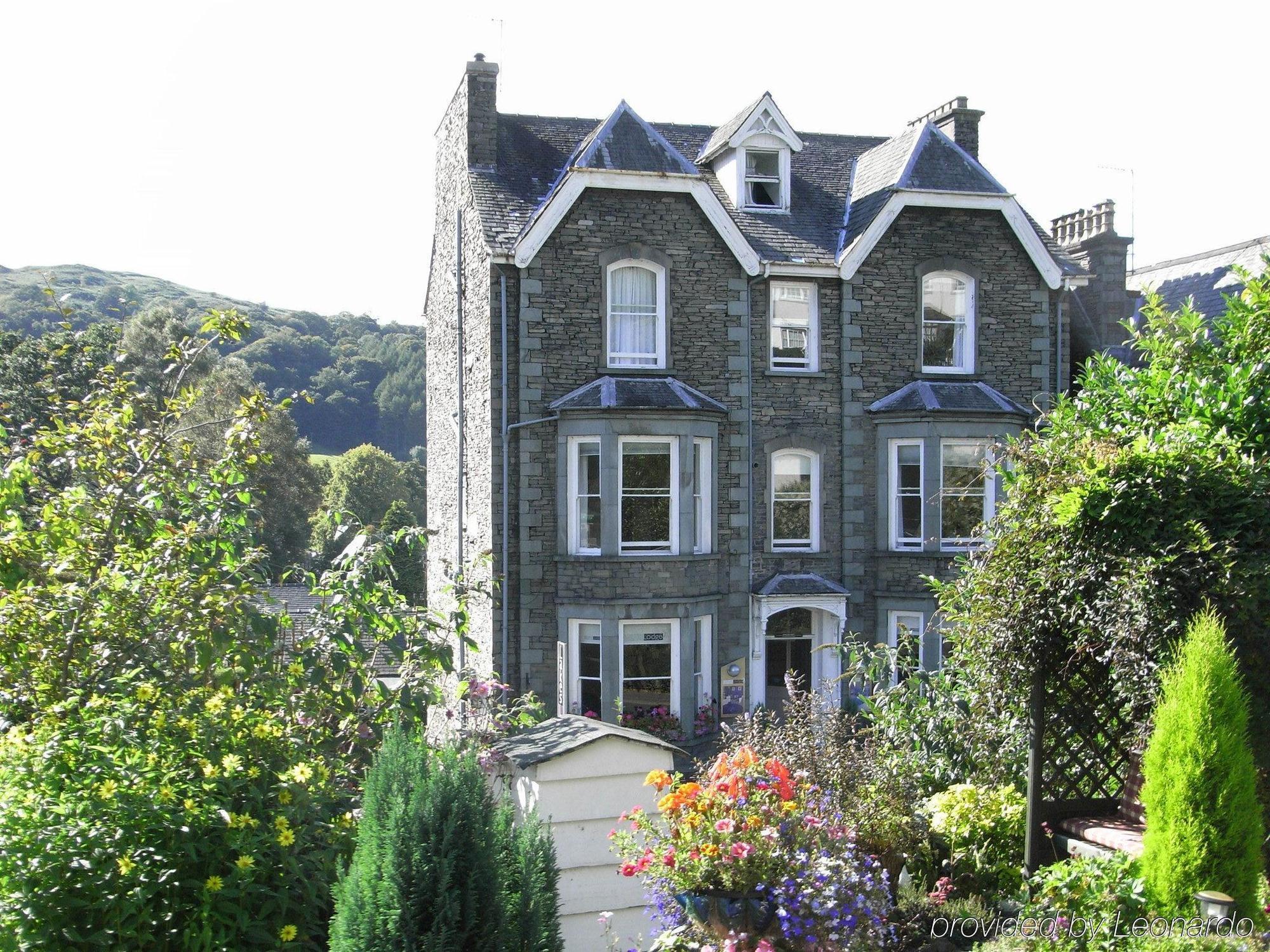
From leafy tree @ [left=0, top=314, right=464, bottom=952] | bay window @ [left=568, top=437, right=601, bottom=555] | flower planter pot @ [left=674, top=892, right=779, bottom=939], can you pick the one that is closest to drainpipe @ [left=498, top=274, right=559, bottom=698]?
bay window @ [left=568, top=437, right=601, bottom=555]

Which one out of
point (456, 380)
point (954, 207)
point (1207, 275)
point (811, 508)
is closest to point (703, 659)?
point (811, 508)

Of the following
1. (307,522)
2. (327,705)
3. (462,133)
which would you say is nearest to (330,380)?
(307,522)

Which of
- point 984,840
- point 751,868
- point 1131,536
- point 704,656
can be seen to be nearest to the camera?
point 751,868

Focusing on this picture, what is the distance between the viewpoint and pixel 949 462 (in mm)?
20406

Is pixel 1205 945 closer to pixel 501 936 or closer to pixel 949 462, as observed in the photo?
pixel 501 936

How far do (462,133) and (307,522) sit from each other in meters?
31.4

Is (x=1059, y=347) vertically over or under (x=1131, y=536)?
over

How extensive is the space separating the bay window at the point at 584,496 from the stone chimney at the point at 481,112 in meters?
6.35

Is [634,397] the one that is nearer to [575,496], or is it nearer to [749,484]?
[575,496]


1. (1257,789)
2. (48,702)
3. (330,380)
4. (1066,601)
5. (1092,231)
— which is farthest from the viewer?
(330,380)

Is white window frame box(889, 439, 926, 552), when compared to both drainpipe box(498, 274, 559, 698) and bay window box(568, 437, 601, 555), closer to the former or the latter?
bay window box(568, 437, 601, 555)

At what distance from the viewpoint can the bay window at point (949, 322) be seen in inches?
825

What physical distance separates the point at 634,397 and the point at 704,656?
5019 millimetres

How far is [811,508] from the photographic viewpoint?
20.5m
